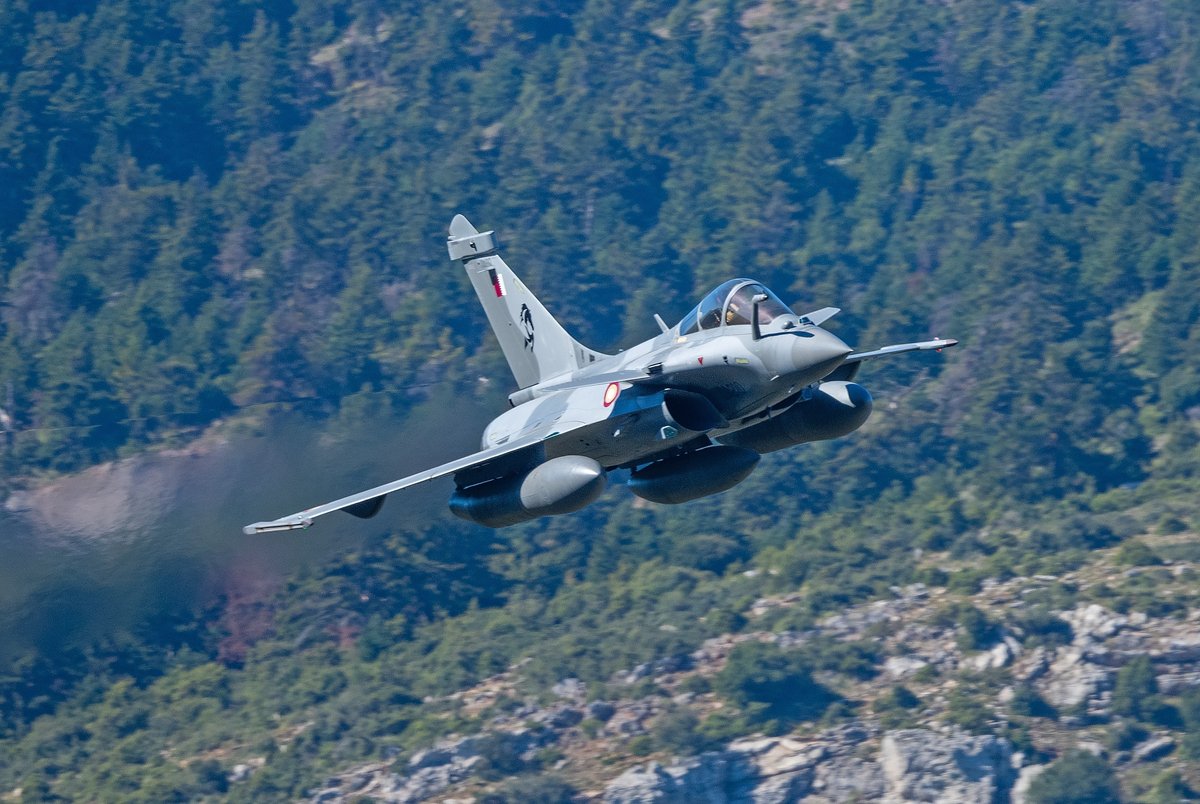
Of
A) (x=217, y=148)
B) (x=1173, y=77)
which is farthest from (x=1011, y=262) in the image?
(x=217, y=148)

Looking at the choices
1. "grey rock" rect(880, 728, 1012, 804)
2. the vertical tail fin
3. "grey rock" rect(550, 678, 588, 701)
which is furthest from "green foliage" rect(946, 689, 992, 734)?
the vertical tail fin

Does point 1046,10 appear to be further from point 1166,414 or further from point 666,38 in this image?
point 1166,414

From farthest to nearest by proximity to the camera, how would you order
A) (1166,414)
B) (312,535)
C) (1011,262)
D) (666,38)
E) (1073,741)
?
1. (666,38)
2. (1011,262)
3. (1166,414)
4. (1073,741)
5. (312,535)

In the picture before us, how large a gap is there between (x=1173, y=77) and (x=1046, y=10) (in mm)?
7941

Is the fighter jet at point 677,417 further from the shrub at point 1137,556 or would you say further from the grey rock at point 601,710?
the shrub at point 1137,556

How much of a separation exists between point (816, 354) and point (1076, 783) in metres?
31.1

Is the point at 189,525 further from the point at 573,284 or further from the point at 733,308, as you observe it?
the point at 573,284

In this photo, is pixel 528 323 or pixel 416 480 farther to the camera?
pixel 528 323

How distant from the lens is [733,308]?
33.1 m

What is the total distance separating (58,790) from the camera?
60781 mm

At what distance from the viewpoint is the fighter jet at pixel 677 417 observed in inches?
1281

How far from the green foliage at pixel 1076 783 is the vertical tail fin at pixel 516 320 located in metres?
26.1

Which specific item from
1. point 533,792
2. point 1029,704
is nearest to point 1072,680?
point 1029,704

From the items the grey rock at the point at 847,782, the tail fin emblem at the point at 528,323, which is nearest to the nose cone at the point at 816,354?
the tail fin emblem at the point at 528,323
